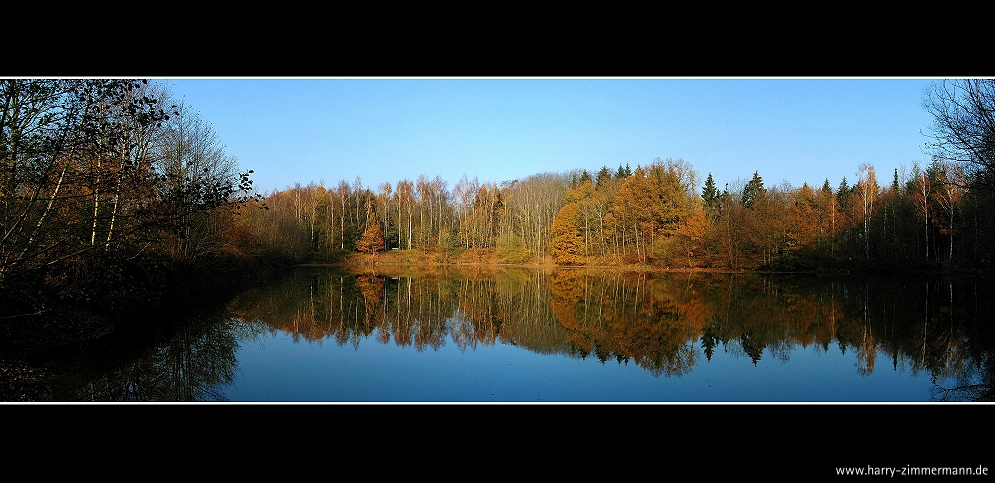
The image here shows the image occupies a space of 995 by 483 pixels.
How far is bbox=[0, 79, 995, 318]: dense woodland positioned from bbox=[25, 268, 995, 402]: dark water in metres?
1.53

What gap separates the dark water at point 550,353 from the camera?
27.5 ft

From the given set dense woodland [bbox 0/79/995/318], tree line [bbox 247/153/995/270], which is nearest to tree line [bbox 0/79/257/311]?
dense woodland [bbox 0/79/995/318]

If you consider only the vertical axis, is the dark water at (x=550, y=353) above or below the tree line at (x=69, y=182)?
below

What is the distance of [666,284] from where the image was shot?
27.6 m

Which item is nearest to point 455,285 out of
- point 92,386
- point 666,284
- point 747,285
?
point 666,284

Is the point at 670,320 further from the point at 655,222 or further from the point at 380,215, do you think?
the point at 380,215

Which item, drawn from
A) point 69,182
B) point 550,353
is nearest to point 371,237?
point 550,353

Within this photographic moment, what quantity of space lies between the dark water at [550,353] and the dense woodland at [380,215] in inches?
60.3

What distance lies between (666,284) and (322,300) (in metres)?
16.0

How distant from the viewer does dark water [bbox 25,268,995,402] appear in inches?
330

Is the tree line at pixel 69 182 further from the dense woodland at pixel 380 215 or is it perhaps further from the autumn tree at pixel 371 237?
the autumn tree at pixel 371 237

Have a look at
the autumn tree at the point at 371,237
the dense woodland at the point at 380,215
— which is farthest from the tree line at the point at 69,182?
the autumn tree at the point at 371,237
